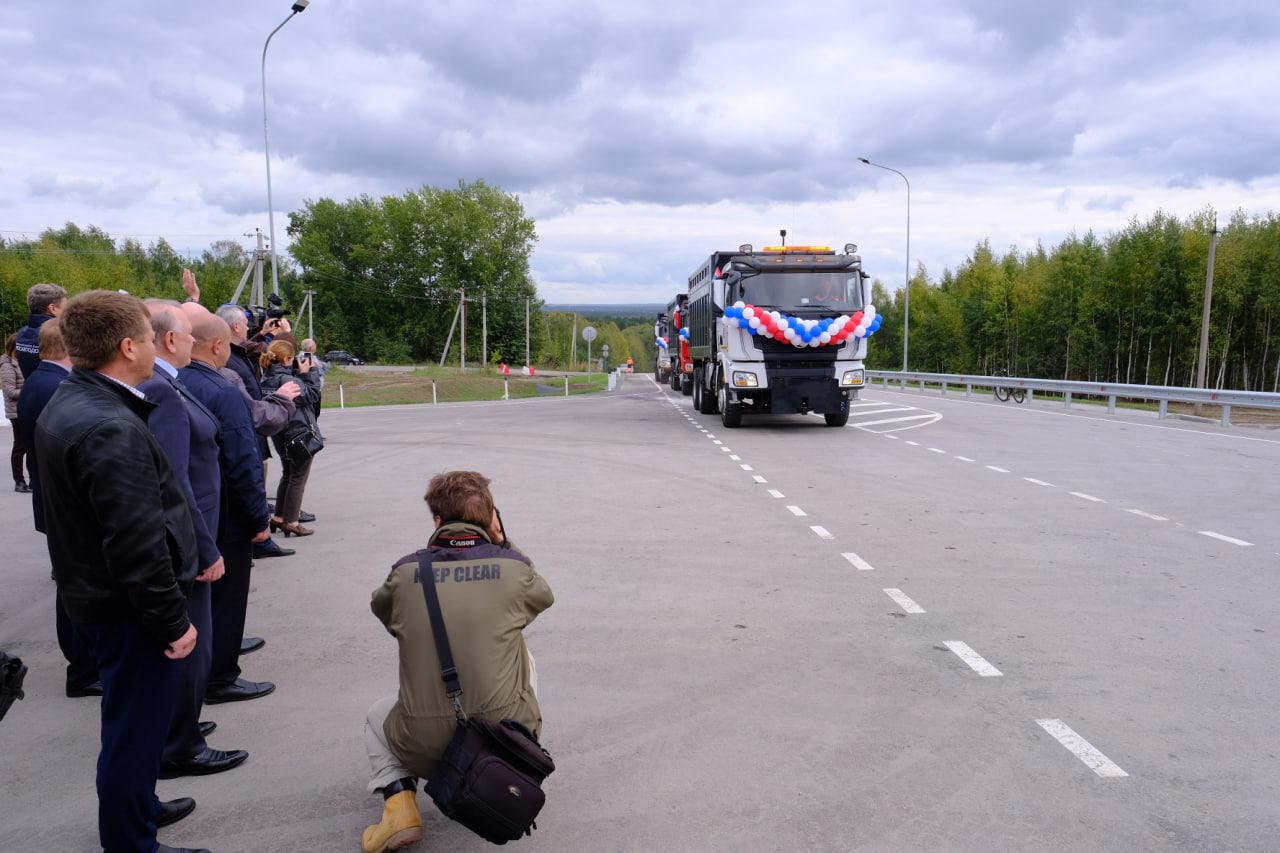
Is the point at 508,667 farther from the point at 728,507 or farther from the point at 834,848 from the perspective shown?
the point at 728,507

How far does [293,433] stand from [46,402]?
128 inches

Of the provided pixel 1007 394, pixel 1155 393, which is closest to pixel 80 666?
pixel 1155 393

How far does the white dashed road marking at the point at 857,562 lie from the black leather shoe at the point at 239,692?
4310mm

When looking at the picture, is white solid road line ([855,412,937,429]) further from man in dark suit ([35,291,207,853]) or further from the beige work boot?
man in dark suit ([35,291,207,853])

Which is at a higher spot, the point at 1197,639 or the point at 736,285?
the point at 736,285

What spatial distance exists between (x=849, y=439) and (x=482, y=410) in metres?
13.3

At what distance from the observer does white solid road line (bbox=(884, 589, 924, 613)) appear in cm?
596

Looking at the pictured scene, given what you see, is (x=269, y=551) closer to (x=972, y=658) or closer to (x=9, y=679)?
(x=9, y=679)

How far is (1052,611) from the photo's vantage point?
591 cm

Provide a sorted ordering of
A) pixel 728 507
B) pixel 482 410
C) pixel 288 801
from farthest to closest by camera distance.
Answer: pixel 482 410, pixel 728 507, pixel 288 801

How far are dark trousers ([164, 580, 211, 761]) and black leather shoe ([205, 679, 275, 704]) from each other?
0.79m

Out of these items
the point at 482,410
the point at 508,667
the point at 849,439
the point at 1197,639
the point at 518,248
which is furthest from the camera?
the point at 518,248

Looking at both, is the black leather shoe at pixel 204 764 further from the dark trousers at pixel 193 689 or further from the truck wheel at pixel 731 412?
the truck wheel at pixel 731 412

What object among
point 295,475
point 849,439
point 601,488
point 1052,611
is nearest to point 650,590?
point 1052,611
